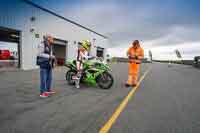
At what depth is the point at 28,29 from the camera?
18.8 m

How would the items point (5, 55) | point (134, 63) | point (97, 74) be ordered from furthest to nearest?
1. point (5, 55)
2. point (134, 63)
3. point (97, 74)

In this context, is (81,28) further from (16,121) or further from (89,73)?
(16,121)

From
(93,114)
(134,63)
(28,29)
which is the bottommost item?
(93,114)

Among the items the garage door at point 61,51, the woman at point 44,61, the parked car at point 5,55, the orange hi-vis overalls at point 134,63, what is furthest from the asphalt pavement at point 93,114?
the garage door at point 61,51

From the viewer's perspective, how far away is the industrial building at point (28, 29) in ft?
55.5

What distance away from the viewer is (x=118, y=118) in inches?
168

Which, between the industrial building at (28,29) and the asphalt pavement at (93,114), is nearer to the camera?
the asphalt pavement at (93,114)

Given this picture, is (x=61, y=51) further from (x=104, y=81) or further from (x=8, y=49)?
(x=104, y=81)

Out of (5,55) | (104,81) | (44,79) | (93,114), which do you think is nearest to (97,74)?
(104,81)

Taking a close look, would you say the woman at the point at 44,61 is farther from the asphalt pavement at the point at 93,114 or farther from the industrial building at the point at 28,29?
the industrial building at the point at 28,29

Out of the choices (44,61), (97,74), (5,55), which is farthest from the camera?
(5,55)

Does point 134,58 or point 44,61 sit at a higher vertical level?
point 134,58

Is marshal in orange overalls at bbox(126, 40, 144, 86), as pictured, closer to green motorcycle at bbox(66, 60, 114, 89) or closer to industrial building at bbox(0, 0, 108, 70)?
green motorcycle at bbox(66, 60, 114, 89)

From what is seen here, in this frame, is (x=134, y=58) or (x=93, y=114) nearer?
(x=93, y=114)
